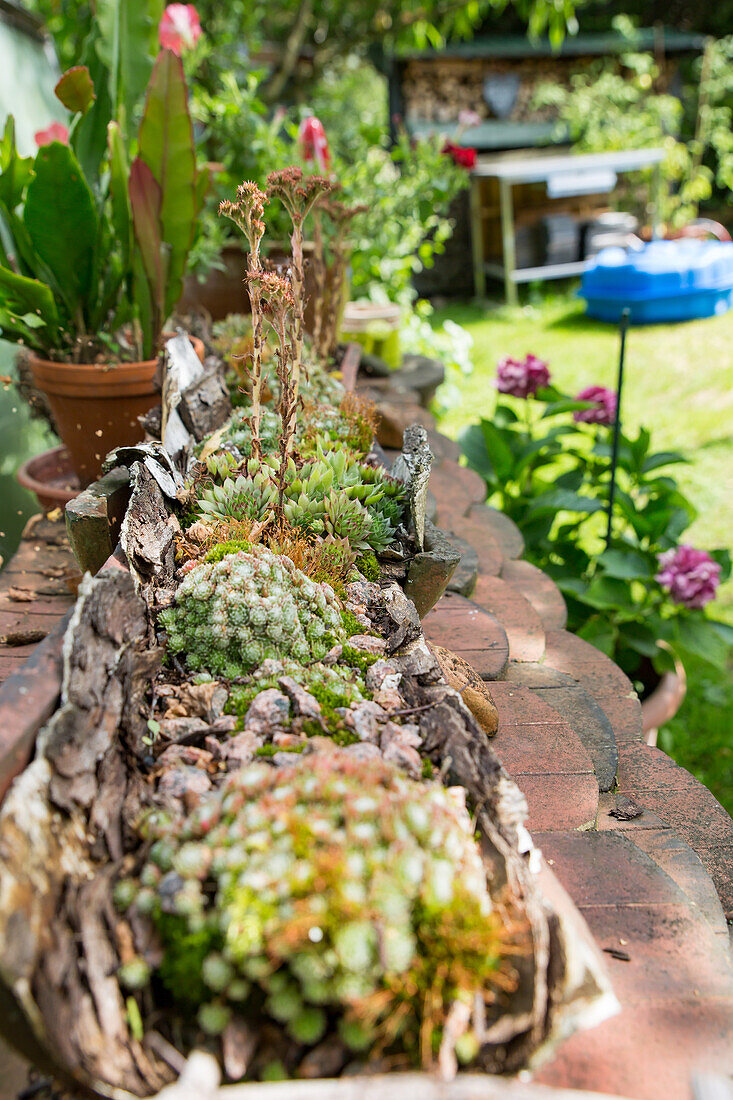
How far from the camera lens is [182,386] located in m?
2.34

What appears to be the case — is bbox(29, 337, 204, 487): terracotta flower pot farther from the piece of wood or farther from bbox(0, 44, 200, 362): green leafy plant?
the piece of wood

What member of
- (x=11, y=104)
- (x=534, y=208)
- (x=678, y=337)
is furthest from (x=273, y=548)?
(x=534, y=208)

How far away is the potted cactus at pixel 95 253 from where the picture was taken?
246 cm

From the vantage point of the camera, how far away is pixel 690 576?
2824 millimetres

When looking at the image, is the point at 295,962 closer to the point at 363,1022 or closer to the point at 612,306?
the point at 363,1022

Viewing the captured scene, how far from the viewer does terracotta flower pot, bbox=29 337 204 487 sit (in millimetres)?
2564

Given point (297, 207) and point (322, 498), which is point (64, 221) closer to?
point (297, 207)

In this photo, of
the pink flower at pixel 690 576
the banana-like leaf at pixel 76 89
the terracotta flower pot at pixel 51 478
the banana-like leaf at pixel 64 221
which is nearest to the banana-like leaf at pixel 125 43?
the banana-like leaf at pixel 76 89

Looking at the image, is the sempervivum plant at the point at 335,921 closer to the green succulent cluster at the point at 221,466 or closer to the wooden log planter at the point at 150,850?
the wooden log planter at the point at 150,850

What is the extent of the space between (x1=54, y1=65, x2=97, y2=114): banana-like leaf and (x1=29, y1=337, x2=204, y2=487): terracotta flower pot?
88cm

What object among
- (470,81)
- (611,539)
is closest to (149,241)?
(611,539)

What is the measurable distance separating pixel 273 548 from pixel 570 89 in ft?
37.2

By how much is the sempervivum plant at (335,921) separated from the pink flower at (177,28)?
320 centimetres

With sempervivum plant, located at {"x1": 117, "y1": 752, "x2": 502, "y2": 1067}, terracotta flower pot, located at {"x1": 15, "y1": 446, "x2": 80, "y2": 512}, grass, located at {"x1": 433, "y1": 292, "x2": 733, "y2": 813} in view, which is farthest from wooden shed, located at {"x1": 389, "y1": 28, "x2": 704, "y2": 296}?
sempervivum plant, located at {"x1": 117, "y1": 752, "x2": 502, "y2": 1067}
